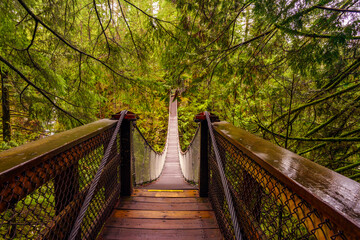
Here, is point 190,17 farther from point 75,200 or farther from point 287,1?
point 75,200

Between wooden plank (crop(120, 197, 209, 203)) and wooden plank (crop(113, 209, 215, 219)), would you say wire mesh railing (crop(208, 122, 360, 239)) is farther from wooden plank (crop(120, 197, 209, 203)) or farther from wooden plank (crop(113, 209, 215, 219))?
wooden plank (crop(120, 197, 209, 203))

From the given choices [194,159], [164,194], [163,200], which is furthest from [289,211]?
[194,159]

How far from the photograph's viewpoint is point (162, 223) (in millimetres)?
1454

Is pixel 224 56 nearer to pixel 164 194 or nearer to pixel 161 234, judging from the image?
pixel 164 194

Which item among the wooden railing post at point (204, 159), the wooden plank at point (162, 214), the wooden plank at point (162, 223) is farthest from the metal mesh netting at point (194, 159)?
the wooden plank at point (162, 223)

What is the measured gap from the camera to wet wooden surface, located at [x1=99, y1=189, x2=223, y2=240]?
52.3 inches

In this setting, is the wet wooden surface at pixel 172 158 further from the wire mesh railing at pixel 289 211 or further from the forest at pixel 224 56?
the wire mesh railing at pixel 289 211

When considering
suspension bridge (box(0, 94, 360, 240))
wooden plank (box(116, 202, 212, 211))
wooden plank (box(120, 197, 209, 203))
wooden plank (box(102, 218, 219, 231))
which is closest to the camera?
suspension bridge (box(0, 94, 360, 240))

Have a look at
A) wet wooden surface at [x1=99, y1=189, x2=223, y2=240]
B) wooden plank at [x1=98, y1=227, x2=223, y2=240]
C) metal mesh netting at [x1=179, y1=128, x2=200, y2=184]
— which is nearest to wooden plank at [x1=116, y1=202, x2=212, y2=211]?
wet wooden surface at [x1=99, y1=189, x2=223, y2=240]

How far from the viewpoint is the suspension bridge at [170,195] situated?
1.61 feet

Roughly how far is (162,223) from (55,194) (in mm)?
919

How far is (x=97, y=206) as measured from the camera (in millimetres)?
1283

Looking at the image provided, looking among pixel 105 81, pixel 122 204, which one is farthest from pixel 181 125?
pixel 122 204

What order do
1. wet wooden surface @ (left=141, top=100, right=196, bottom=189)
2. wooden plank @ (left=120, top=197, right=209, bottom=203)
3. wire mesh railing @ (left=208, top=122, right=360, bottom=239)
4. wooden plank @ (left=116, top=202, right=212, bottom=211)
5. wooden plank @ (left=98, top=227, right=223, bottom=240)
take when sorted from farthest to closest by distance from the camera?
wet wooden surface @ (left=141, top=100, right=196, bottom=189) → wooden plank @ (left=120, top=197, right=209, bottom=203) → wooden plank @ (left=116, top=202, right=212, bottom=211) → wooden plank @ (left=98, top=227, right=223, bottom=240) → wire mesh railing @ (left=208, top=122, right=360, bottom=239)
